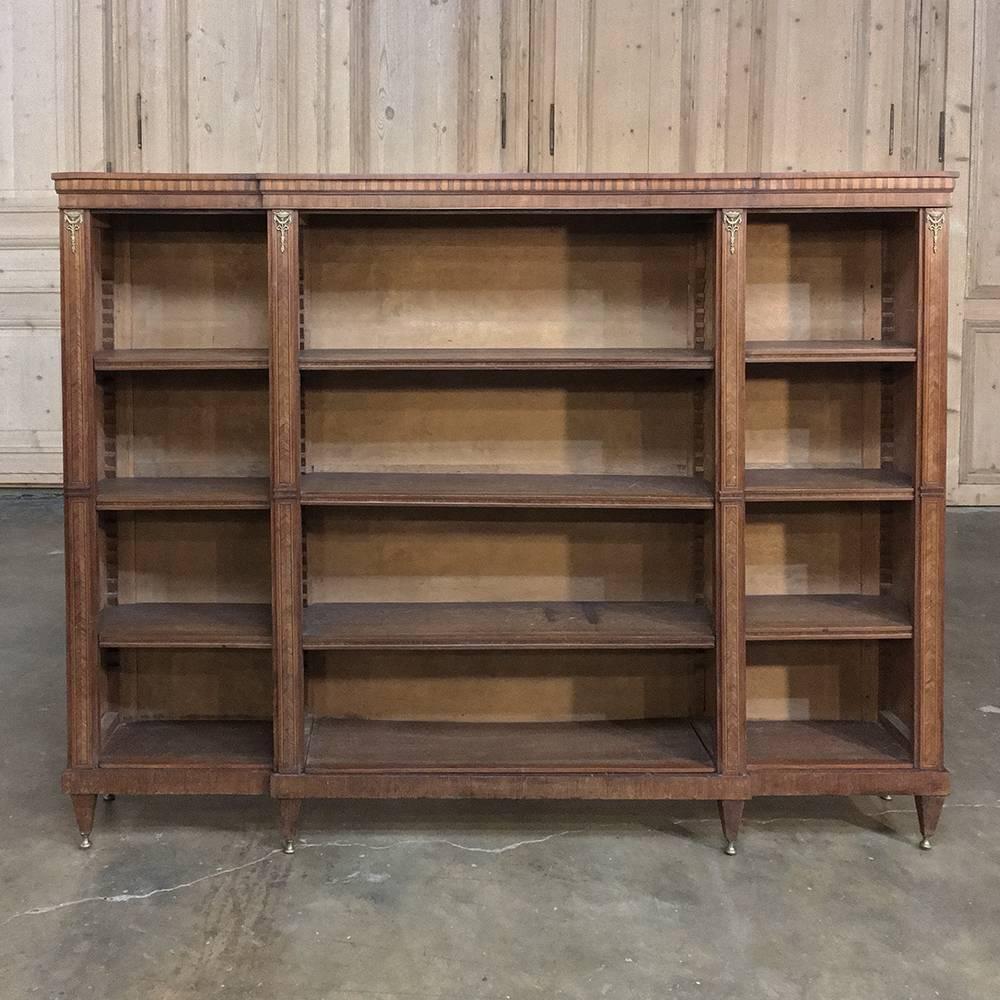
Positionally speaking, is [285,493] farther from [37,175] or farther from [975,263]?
[975,263]

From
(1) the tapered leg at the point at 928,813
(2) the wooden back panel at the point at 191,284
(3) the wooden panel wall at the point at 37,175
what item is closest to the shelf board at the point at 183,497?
(2) the wooden back panel at the point at 191,284

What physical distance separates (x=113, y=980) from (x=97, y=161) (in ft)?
18.0

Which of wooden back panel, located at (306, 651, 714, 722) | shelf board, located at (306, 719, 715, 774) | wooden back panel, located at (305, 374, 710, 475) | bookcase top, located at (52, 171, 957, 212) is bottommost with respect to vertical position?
shelf board, located at (306, 719, 715, 774)

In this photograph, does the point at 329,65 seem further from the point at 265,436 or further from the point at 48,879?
the point at 48,879

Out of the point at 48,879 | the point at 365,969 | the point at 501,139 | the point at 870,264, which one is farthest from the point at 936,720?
the point at 501,139

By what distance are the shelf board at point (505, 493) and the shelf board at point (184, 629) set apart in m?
0.39

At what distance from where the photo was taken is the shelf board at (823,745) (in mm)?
2518

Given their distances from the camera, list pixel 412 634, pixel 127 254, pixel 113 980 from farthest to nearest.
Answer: pixel 127 254, pixel 412 634, pixel 113 980

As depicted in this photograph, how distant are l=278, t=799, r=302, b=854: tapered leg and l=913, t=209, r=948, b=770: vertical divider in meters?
1.58

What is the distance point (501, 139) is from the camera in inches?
232

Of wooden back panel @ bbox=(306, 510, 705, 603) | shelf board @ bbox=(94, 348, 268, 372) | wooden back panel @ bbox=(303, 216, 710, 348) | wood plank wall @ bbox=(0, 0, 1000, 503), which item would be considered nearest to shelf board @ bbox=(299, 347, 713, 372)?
shelf board @ bbox=(94, 348, 268, 372)

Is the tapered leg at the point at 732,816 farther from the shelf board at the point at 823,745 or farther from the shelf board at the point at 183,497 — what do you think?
the shelf board at the point at 183,497

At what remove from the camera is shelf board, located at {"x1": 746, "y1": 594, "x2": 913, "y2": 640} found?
2.50 meters

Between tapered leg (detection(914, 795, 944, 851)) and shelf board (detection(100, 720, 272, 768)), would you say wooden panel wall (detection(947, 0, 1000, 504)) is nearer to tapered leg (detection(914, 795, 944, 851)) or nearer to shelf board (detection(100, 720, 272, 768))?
tapered leg (detection(914, 795, 944, 851))
